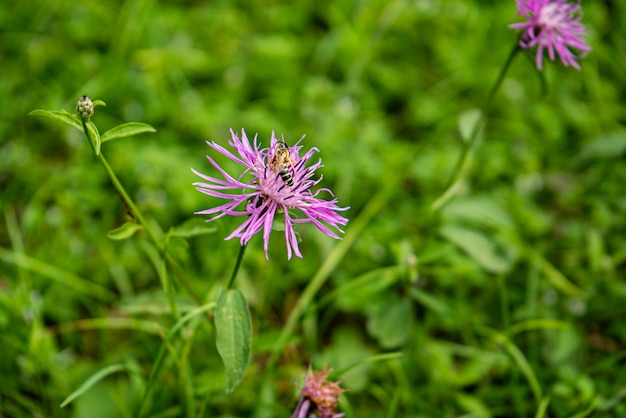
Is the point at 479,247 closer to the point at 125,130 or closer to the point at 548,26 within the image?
the point at 548,26

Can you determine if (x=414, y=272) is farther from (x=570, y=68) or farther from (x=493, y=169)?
(x=570, y=68)

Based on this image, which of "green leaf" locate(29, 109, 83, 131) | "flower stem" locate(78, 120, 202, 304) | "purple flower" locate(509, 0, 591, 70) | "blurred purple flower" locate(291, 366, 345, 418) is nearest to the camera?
"green leaf" locate(29, 109, 83, 131)

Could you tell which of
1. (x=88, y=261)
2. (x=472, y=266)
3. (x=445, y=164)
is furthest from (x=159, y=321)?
(x=445, y=164)

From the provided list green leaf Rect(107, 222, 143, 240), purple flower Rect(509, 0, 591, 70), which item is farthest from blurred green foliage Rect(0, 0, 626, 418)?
purple flower Rect(509, 0, 591, 70)

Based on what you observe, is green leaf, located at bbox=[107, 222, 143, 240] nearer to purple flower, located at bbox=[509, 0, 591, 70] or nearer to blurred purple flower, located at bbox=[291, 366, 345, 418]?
blurred purple flower, located at bbox=[291, 366, 345, 418]

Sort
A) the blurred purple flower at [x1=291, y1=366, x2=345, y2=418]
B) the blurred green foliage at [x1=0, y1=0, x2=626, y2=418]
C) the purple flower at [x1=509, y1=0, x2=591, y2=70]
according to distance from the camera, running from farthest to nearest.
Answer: the blurred green foliage at [x1=0, y1=0, x2=626, y2=418], the purple flower at [x1=509, y1=0, x2=591, y2=70], the blurred purple flower at [x1=291, y1=366, x2=345, y2=418]

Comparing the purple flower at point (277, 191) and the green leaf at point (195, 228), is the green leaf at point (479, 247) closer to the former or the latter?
the purple flower at point (277, 191)

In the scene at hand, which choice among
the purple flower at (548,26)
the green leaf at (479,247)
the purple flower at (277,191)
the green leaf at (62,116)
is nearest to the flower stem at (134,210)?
the green leaf at (62,116)
